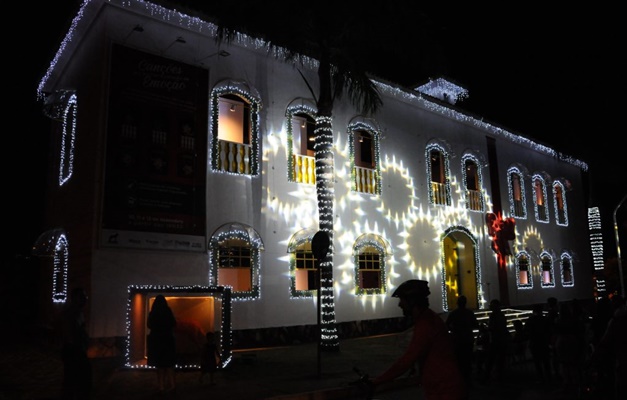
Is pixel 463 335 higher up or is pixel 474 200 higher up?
pixel 474 200

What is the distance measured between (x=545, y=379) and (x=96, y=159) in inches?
432

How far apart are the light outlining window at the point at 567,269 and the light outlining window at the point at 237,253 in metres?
18.7

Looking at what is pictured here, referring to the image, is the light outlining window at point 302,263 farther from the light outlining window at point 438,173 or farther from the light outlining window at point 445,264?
the light outlining window at point 438,173

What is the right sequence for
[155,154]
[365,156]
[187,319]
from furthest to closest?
1. [365,156]
2. [155,154]
3. [187,319]

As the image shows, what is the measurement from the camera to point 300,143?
16734mm

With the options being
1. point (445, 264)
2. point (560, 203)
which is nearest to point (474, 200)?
point (445, 264)

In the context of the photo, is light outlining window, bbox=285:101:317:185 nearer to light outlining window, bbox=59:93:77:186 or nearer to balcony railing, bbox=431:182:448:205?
balcony railing, bbox=431:182:448:205

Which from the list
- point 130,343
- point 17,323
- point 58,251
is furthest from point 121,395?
point 17,323

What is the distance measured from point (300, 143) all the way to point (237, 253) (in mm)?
4316

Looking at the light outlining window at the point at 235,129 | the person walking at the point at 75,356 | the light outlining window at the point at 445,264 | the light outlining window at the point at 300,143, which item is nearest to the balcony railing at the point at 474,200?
the light outlining window at the point at 445,264

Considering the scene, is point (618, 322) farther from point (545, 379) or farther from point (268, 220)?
point (268, 220)

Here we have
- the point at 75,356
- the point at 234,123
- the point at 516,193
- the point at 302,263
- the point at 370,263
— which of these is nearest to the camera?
the point at 75,356

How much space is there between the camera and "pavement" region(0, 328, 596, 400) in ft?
28.8

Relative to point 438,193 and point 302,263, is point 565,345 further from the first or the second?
point 438,193
